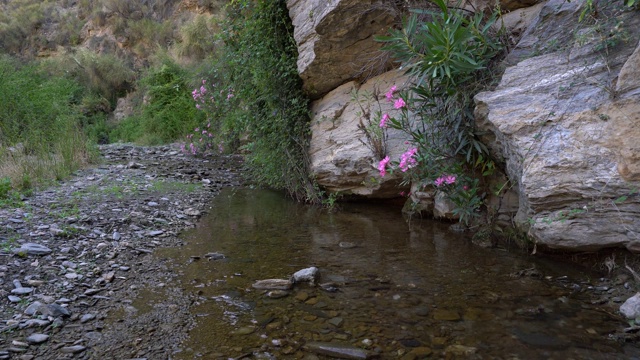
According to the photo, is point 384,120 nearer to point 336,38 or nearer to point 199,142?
point 336,38

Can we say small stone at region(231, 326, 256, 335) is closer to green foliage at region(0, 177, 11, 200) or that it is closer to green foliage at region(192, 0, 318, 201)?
green foliage at region(192, 0, 318, 201)

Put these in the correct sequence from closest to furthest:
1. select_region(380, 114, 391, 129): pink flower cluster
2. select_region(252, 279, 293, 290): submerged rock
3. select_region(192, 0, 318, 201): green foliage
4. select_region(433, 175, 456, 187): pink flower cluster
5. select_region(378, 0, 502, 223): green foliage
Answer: select_region(252, 279, 293, 290): submerged rock
select_region(378, 0, 502, 223): green foliage
select_region(433, 175, 456, 187): pink flower cluster
select_region(380, 114, 391, 129): pink flower cluster
select_region(192, 0, 318, 201): green foliage

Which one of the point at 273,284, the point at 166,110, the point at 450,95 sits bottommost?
the point at 273,284

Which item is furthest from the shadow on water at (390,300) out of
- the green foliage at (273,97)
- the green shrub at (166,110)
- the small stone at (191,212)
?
the green shrub at (166,110)

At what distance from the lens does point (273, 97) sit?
19.9ft

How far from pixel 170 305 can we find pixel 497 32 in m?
3.51

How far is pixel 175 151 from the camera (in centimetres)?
1038

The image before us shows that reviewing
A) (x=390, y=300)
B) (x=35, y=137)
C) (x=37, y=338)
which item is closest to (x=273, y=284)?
(x=390, y=300)

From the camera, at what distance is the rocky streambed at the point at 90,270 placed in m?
2.21

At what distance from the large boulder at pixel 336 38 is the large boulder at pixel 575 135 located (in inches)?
84.1

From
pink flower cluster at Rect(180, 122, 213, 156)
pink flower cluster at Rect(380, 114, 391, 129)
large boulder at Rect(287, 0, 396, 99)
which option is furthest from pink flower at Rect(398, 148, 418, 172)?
pink flower cluster at Rect(180, 122, 213, 156)

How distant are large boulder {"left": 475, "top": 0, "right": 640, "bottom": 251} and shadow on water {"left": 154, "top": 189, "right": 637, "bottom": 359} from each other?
1.44 ft

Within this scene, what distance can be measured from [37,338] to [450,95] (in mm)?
3386

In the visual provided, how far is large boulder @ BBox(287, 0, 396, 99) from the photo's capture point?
16.3ft
